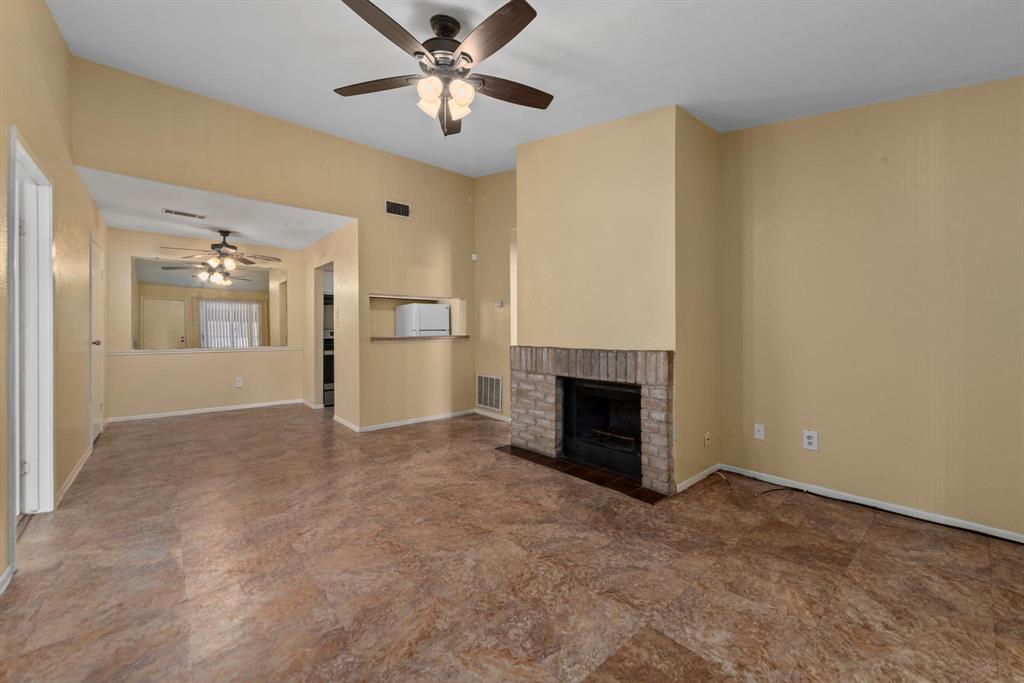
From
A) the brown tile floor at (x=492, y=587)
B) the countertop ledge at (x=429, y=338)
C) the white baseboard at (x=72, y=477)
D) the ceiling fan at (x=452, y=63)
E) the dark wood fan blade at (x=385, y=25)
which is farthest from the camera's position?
the countertop ledge at (x=429, y=338)

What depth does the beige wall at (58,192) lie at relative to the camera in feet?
6.26

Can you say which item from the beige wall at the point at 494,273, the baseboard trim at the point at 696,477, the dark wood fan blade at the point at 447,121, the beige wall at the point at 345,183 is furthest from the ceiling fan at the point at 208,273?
the baseboard trim at the point at 696,477

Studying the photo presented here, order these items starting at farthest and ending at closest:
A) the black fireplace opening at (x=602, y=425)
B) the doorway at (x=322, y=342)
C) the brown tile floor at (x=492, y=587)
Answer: the doorway at (x=322, y=342), the black fireplace opening at (x=602, y=425), the brown tile floor at (x=492, y=587)

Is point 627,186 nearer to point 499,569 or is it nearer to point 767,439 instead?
point 767,439

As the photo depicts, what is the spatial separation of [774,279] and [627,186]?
1346mm

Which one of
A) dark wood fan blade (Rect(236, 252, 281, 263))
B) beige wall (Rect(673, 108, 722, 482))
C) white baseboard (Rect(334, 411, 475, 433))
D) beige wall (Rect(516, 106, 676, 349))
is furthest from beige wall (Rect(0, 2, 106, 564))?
beige wall (Rect(673, 108, 722, 482))

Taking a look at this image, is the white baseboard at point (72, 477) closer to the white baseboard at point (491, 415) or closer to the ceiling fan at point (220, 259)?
the ceiling fan at point (220, 259)

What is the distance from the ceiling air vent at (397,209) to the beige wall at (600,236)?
151 centimetres

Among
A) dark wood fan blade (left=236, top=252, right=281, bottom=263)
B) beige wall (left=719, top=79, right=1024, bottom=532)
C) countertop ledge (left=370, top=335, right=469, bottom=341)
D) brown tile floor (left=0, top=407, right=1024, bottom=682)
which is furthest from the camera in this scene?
dark wood fan blade (left=236, top=252, right=281, bottom=263)

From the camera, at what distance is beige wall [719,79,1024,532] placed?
2568mm

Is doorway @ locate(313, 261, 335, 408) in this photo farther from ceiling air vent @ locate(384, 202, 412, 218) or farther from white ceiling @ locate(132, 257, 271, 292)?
ceiling air vent @ locate(384, 202, 412, 218)

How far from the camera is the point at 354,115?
366 cm

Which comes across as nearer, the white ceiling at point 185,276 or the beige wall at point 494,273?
the beige wall at point 494,273

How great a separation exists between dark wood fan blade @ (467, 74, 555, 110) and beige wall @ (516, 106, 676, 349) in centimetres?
102
